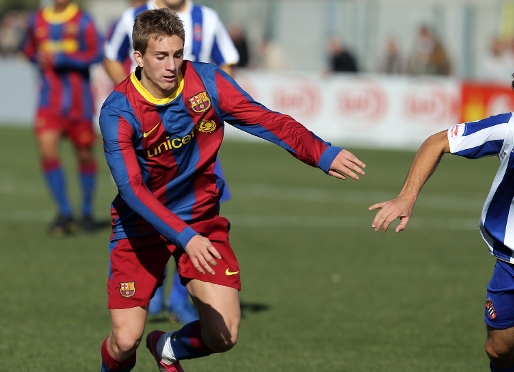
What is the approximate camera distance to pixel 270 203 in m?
13.3

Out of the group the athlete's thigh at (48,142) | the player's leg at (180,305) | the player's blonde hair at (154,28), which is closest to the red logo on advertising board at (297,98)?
the athlete's thigh at (48,142)

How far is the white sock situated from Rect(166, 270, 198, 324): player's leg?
160 cm

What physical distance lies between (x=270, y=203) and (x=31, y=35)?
405 cm

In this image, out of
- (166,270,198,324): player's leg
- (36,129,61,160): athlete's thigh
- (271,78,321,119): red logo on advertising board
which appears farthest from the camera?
(271,78,321,119): red logo on advertising board

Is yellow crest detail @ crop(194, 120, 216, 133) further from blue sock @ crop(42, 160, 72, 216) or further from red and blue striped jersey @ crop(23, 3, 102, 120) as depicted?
red and blue striped jersey @ crop(23, 3, 102, 120)

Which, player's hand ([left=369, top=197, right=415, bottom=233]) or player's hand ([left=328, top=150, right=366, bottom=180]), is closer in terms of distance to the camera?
player's hand ([left=369, top=197, right=415, bottom=233])

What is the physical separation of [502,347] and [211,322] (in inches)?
59.6

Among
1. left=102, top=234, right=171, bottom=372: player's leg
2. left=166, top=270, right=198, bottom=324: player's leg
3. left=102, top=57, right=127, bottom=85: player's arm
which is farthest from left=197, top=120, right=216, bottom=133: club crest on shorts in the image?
left=102, top=57, right=127, bottom=85: player's arm

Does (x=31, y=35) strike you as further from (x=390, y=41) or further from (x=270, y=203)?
(x=390, y=41)

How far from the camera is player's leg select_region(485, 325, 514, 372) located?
15.9 ft

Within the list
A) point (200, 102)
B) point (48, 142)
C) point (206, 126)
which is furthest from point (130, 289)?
point (48, 142)

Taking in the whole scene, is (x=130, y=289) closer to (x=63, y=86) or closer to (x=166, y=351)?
(x=166, y=351)

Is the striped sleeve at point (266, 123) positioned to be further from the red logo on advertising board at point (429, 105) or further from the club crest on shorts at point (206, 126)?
the red logo on advertising board at point (429, 105)

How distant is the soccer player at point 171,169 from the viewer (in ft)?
15.8
